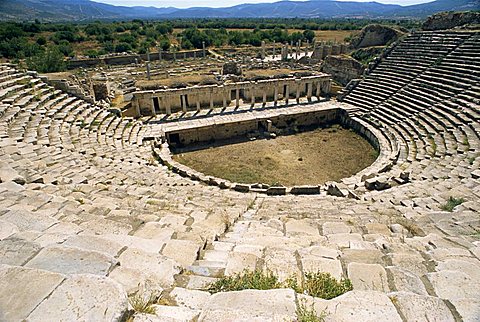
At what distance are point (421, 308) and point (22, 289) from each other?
307cm

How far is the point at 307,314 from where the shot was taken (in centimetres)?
220

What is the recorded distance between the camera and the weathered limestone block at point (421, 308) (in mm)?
2311

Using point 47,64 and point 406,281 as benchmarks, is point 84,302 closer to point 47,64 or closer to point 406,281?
point 406,281

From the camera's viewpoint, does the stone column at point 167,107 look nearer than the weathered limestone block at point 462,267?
No

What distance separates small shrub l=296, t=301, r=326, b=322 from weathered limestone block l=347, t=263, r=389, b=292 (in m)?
0.86

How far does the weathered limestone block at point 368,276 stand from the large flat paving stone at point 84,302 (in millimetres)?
2233

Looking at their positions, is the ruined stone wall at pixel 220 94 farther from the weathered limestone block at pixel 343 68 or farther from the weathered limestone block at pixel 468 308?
the weathered limestone block at pixel 468 308

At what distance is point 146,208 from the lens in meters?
6.34

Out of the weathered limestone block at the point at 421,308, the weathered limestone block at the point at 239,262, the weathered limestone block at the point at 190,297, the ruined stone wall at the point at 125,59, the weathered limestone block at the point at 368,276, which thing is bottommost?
the ruined stone wall at the point at 125,59

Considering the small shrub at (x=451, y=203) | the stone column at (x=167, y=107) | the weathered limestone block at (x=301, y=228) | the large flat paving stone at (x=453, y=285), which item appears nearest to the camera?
the large flat paving stone at (x=453, y=285)

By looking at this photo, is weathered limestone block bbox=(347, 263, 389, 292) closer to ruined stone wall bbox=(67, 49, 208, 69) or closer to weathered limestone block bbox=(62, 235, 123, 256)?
weathered limestone block bbox=(62, 235, 123, 256)

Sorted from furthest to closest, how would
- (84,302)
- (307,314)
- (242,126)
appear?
(242,126) < (307,314) < (84,302)

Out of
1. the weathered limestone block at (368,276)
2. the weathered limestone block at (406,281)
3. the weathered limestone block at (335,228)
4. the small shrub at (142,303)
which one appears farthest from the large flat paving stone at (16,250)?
the weathered limestone block at (335,228)

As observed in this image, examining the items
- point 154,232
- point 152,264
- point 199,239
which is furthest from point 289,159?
point 152,264
